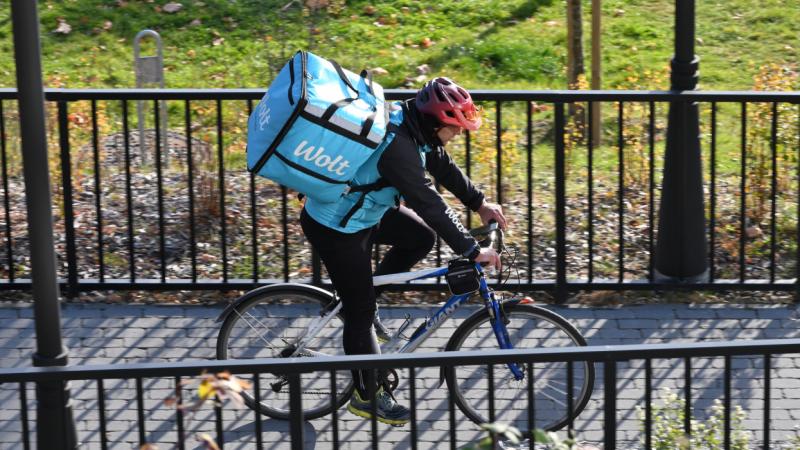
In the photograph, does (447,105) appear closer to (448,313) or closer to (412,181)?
(412,181)

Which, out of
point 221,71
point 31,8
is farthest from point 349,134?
point 221,71

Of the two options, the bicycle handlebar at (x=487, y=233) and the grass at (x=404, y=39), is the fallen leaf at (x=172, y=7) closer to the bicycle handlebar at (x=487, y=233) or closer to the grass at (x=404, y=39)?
the grass at (x=404, y=39)

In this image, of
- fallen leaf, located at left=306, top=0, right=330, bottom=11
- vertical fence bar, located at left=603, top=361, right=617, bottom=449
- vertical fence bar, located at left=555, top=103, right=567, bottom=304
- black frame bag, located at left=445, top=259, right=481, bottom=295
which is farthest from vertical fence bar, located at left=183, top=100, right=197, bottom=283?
fallen leaf, located at left=306, top=0, right=330, bottom=11

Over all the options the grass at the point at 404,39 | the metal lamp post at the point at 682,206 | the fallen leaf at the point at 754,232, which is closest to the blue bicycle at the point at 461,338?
the metal lamp post at the point at 682,206

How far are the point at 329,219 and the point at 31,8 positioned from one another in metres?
1.83

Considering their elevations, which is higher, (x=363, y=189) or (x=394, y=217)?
(x=363, y=189)

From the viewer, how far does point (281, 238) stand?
953cm

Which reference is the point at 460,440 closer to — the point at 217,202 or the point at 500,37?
the point at 217,202

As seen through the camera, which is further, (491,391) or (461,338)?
(461,338)

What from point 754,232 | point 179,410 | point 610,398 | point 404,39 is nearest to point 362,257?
point 610,398

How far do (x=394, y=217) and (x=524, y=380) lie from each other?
0.97 meters

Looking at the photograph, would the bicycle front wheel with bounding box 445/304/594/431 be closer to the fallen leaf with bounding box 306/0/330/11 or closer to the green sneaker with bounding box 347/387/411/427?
the green sneaker with bounding box 347/387/411/427

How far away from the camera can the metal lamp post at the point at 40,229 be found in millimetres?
5574

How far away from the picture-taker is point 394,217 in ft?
23.8
